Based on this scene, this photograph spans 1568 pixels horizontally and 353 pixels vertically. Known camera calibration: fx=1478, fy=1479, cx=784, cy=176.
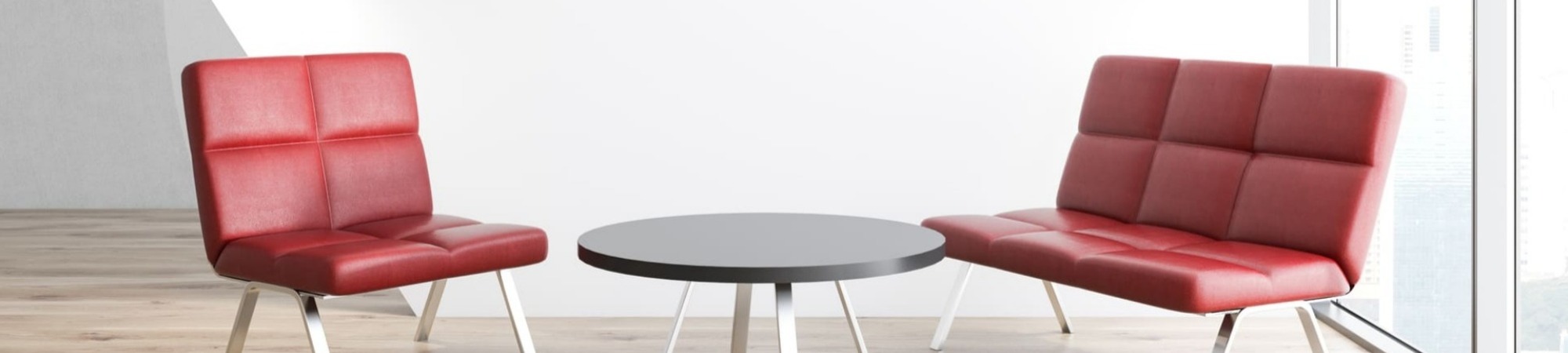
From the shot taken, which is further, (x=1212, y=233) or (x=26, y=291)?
(x=26, y=291)

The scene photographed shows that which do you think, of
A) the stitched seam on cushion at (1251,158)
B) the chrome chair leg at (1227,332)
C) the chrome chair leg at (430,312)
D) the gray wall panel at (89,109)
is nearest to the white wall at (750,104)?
the chrome chair leg at (430,312)

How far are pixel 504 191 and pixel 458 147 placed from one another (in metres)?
0.19

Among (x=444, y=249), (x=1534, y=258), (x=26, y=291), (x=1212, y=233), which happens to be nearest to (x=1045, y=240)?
(x=1212, y=233)

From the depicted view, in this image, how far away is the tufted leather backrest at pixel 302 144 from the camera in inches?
132

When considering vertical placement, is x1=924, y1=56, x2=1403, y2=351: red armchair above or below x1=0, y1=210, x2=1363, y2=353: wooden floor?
above

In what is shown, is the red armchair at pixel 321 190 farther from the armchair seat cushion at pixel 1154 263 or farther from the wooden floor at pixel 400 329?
the armchair seat cushion at pixel 1154 263

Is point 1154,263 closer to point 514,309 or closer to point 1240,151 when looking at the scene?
point 1240,151

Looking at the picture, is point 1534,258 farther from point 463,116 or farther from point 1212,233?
point 463,116

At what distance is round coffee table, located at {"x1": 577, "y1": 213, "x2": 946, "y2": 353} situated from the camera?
2625 millimetres

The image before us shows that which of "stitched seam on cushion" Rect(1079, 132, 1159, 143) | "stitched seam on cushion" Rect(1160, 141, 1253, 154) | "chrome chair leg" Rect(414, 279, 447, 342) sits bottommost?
"chrome chair leg" Rect(414, 279, 447, 342)

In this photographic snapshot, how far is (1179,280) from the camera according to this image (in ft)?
9.39

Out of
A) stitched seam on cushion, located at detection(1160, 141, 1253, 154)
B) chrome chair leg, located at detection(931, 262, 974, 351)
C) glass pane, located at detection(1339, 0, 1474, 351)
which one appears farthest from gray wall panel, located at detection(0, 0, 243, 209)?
glass pane, located at detection(1339, 0, 1474, 351)

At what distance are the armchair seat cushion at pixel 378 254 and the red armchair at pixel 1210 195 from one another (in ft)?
3.44

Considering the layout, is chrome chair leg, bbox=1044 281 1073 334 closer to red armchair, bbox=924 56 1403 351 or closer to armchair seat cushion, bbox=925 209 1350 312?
red armchair, bbox=924 56 1403 351
